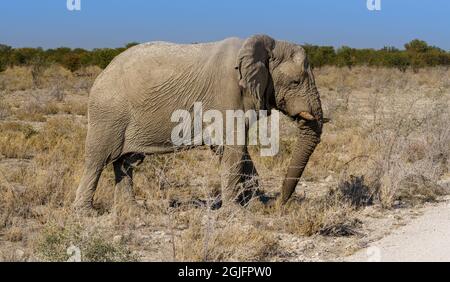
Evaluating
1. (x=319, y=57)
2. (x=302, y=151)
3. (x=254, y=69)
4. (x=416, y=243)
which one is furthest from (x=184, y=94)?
(x=319, y=57)

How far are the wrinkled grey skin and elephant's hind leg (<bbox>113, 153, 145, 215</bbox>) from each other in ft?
0.19

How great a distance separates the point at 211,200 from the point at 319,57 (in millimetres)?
37216

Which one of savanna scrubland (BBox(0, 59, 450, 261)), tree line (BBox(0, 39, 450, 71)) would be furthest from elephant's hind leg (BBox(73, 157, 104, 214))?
tree line (BBox(0, 39, 450, 71))

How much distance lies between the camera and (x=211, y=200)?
248 inches

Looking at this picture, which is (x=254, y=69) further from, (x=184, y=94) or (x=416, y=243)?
(x=416, y=243)

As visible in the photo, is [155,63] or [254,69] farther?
Answer: [155,63]

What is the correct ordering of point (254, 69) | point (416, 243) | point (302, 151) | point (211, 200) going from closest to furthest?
point (416, 243) < point (211, 200) < point (254, 69) < point (302, 151)

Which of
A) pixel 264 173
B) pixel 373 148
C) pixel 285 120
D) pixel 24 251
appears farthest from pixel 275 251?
pixel 285 120

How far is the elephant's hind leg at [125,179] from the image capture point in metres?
7.43

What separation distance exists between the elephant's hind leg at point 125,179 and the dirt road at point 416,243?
111 inches

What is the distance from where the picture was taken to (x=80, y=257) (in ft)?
16.6

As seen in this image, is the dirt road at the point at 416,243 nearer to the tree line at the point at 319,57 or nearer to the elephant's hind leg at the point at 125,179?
the elephant's hind leg at the point at 125,179

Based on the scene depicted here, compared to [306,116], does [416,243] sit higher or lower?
lower
